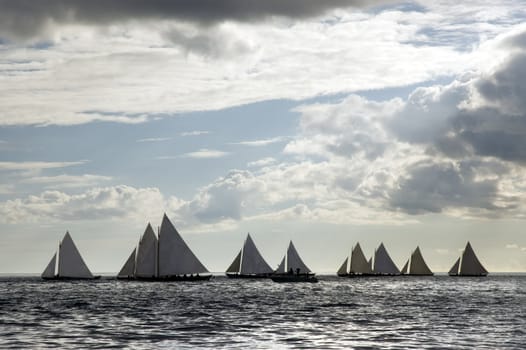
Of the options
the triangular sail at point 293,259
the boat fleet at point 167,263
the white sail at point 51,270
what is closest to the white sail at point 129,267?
the boat fleet at point 167,263

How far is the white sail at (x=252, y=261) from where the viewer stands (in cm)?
18450

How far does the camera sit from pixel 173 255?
144125mm

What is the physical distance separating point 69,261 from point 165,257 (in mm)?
38002

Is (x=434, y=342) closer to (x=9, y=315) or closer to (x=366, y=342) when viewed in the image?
(x=366, y=342)

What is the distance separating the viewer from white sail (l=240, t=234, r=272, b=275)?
184m

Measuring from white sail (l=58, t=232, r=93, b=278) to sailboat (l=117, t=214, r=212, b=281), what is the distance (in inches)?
1114

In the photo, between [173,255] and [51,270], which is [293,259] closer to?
[173,255]

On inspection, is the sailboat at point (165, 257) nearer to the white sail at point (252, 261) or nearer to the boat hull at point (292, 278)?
the boat hull at point (292, 278)

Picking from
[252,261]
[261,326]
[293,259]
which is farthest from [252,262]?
[261,326]

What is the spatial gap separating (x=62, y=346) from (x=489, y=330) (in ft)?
99.3

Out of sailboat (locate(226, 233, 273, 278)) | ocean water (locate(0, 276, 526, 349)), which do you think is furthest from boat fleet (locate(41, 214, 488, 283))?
ocean water (locate(0, 276, 526, 349))

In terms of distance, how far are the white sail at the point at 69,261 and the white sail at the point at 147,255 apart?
28520 mm

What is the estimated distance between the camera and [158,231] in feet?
470

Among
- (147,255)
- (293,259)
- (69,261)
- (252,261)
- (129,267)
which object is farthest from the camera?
(252,261)
